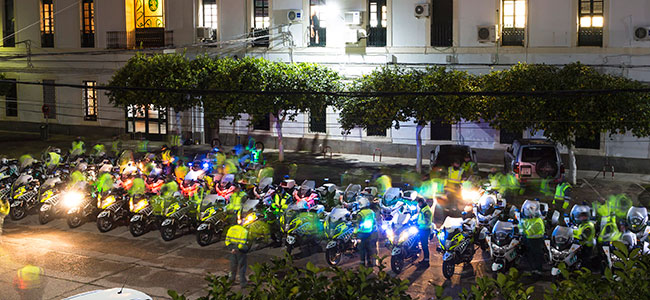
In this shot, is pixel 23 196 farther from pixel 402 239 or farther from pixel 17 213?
pixel 402 239

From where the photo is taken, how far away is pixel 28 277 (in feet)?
45.4

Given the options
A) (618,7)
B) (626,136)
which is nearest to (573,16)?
(618,7)

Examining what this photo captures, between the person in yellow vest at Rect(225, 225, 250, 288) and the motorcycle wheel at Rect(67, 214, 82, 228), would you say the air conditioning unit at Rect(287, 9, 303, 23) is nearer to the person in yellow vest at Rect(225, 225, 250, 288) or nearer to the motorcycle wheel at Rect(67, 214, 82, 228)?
the motorcycle wheel at Rect(67, 214, 82, 228)

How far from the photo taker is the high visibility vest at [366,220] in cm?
1411

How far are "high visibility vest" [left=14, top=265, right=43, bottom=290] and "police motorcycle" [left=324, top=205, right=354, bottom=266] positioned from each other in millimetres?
5647

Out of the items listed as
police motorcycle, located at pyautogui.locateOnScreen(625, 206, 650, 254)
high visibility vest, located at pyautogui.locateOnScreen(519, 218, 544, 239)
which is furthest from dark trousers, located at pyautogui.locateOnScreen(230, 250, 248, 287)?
police motorcycle, located at pyautogui.locateOnScreen(625, 206, 650, 254)

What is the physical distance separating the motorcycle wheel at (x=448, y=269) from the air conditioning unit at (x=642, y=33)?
15.7 m

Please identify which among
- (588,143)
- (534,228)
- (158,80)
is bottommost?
(534,228)

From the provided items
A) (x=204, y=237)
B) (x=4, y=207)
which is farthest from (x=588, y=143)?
(x=4, y=207)

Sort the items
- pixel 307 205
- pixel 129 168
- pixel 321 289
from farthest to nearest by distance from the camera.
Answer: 1. pixel 129 168
2. pixel 307 205
3. pixel 321 289

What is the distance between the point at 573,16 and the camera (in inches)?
1033

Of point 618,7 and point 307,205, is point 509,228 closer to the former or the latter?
point 307,205

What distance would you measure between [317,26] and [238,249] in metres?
19.2

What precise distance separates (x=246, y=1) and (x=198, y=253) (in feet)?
62.0
